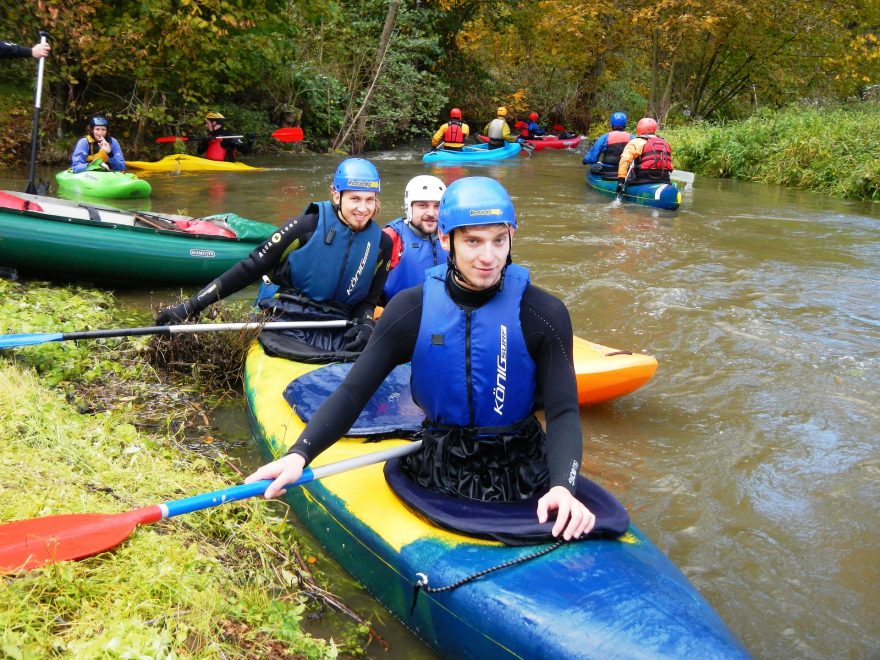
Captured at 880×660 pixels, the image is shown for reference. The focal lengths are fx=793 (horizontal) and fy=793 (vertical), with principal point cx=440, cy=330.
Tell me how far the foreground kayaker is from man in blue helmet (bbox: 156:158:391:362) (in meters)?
1.70

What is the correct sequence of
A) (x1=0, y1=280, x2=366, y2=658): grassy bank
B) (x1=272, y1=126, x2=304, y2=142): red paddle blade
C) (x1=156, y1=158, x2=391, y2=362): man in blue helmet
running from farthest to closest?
1. (x1=272, y1=126, x2=304, y2=142): red paddle blade
2. (x1=156, y1=158, x2=391, y2=362): man in blue helmet
3. (x1=0, y1=280, x2=366, y2=658): grassy bank

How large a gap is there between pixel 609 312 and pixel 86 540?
5013mm

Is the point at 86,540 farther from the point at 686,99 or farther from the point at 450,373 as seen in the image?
the point at 686,99

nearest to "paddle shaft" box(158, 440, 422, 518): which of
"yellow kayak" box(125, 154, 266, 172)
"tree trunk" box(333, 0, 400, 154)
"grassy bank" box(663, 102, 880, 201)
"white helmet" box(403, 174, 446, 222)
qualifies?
"white helmet" box(403, 174, 446, 222)

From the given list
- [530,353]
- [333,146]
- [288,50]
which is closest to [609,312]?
[530,353]

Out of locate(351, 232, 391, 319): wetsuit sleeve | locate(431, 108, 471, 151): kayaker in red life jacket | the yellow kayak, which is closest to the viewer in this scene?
locate(351, 232, 391, 319): wetsuit sleeve

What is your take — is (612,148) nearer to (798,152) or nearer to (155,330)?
(798,152)

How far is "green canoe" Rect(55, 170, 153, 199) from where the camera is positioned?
944 centimetres

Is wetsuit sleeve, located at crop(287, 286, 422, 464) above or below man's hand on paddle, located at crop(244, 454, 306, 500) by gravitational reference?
above

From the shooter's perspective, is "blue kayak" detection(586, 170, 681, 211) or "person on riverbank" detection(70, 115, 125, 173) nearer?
"person on riverbank" detection(70, 115, 125, 173)

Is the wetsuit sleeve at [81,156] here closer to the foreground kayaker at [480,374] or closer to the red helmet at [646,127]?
the red helmet at [646,127]

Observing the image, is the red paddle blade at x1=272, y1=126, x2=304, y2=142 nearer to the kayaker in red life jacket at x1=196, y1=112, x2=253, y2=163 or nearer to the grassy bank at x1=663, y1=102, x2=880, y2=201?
the kayaker in red life jacket at x1=196, y1=112, x2=253, y2=163

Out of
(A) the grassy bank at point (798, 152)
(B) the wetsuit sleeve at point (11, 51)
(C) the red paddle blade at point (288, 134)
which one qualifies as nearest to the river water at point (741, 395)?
(A) the grassy bank at point (798, 152)

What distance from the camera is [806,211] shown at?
1134cm
